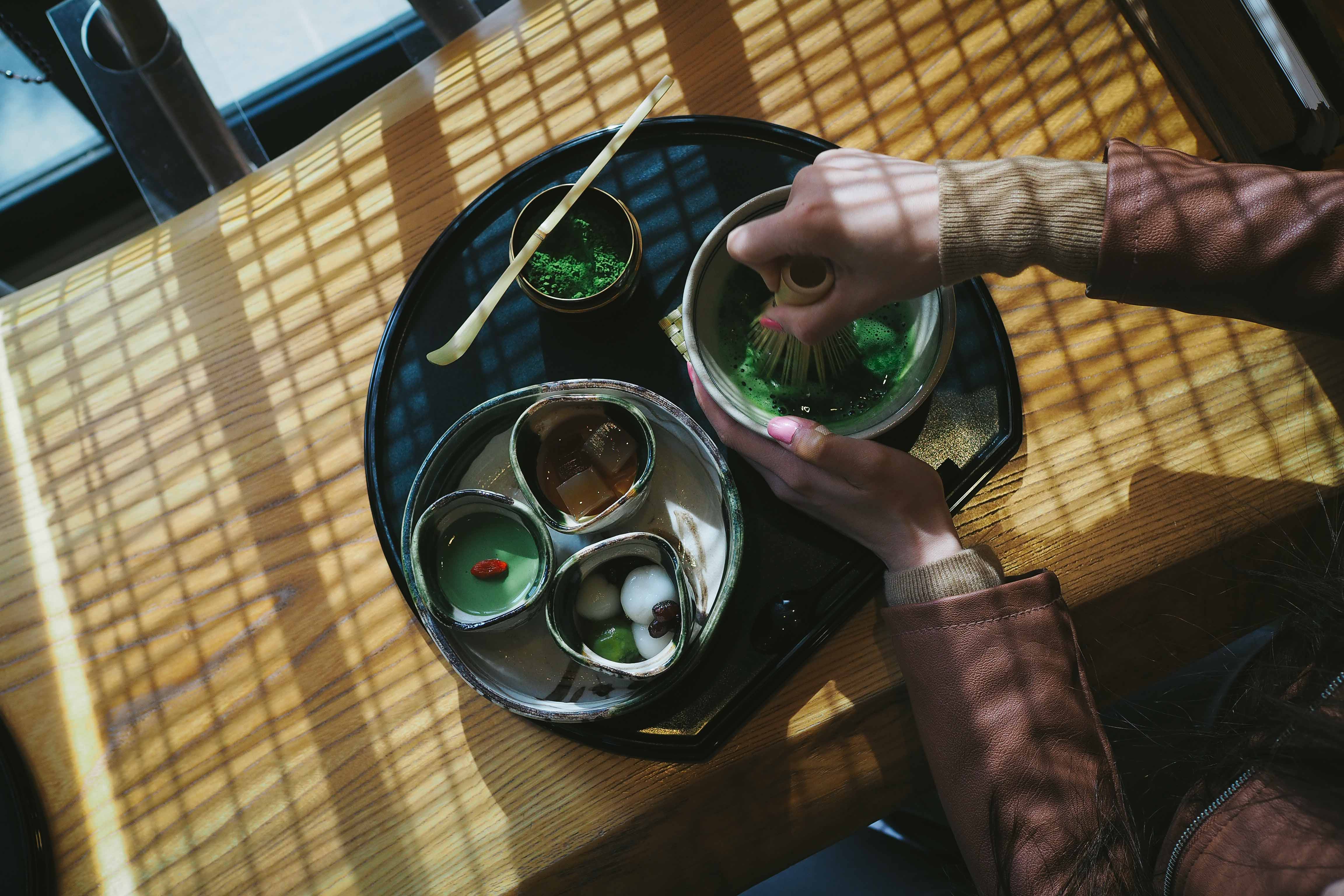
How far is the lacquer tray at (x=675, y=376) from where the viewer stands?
3.30 feet

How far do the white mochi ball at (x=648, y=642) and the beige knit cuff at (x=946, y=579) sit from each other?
0.28 metres

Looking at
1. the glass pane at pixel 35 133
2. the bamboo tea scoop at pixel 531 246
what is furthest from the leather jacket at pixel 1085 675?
the glass pane at pixel 35 133

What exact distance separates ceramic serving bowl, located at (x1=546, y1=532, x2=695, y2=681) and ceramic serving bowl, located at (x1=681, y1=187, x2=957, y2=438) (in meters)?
0.19

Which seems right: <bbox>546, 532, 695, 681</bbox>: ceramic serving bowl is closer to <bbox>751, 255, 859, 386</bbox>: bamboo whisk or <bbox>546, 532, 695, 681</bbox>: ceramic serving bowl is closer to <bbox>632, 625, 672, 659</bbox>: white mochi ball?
<bbox>632, 625, 672, 659</bbox>: white mochi ball

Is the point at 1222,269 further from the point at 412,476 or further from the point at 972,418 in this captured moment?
the point at 412,476

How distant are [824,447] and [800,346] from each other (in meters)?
0.13

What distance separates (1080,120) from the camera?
1.13 m

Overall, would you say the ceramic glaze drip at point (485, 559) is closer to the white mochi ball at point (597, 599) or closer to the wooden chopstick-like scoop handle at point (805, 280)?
the white mochi ball at point (597, 599)

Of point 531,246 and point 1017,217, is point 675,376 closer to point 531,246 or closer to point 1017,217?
point 531,246

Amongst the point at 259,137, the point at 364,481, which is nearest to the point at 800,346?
the point at 364,481

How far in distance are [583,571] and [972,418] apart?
55 centimetres

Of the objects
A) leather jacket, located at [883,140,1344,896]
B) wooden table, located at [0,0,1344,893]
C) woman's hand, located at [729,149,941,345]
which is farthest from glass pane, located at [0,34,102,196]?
leather jacket, located at [883,140,1344,896]

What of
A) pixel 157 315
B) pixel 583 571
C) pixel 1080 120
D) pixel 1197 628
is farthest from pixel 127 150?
pixel 1197 628

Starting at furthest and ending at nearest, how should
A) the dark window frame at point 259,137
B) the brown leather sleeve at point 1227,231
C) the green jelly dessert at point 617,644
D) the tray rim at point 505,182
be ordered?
the dark window frame at point 259,137, the tray rim at point 505,182, the green jelly dessert at point 617,644, the brown leather sleeve at point 1227,231
